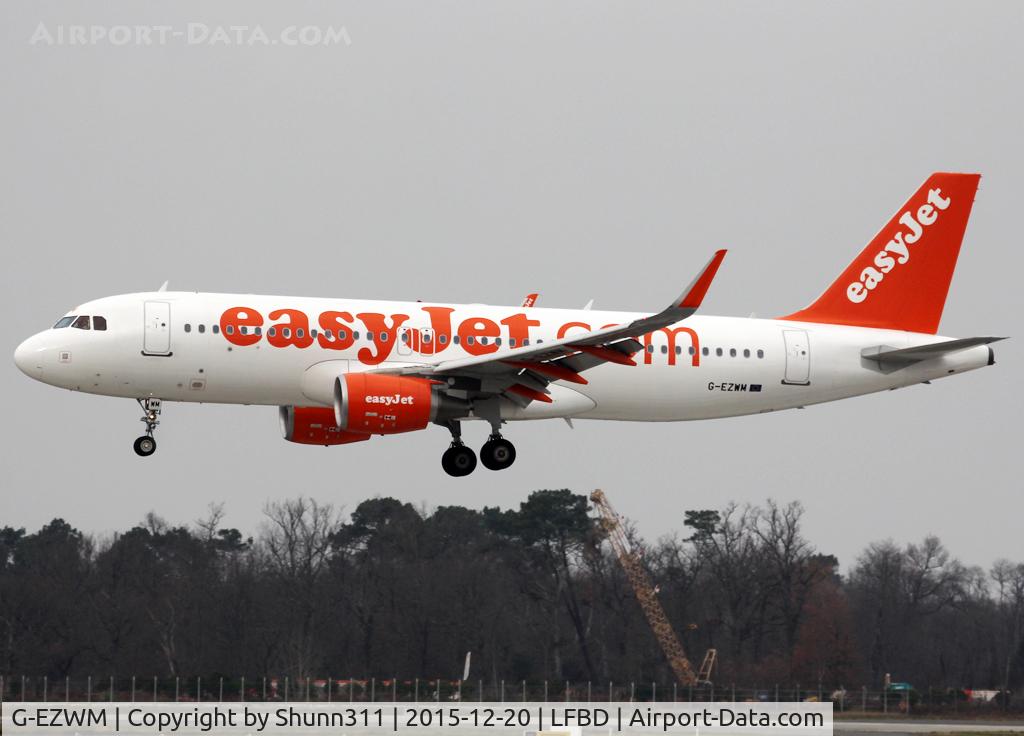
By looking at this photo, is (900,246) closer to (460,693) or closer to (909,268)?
(909,268)

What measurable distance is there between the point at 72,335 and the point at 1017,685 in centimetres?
4821

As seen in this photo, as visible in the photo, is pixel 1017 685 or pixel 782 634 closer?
pixel 1017 685

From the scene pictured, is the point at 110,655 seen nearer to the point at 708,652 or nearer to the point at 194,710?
the point at 194,710

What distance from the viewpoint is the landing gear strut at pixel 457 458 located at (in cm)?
4566

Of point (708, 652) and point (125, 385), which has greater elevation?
point (125, 385)

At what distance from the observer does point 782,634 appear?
84000 mm

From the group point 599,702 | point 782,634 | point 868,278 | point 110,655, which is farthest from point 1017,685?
point 110,655

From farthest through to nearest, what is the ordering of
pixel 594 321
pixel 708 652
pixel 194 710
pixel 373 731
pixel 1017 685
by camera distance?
1. pixel 708 652
2. pixel 1017 685
3. pixel 194 710
4. pixel 373 731
5. pixel 594 321

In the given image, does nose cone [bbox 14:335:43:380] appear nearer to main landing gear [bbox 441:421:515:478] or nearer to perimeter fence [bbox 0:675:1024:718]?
main landing gear [bbox 441:421:515:478]

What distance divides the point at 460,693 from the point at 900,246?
25566 mm

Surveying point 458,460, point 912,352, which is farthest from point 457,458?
point 912,352

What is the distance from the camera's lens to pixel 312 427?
47.1 m

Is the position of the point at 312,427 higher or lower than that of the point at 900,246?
lower

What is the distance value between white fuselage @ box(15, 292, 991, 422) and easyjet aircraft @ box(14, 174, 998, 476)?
0.14 ft
